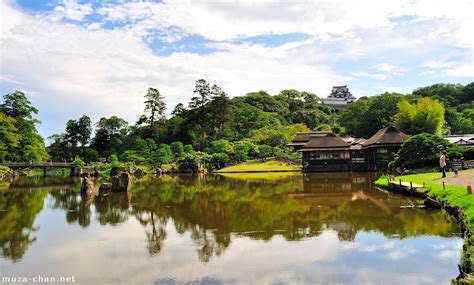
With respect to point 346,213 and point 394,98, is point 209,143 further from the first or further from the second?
point 346,213

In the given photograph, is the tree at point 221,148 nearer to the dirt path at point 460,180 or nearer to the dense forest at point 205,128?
the dense forest at point 205,128

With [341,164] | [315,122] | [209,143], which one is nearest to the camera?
[341,164]

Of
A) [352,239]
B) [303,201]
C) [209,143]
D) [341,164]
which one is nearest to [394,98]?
[341,164]

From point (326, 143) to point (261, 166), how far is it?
875cm

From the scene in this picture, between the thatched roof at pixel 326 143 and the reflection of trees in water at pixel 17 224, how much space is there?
97.1 feet

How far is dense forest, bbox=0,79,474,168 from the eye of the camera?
4553 centimetres

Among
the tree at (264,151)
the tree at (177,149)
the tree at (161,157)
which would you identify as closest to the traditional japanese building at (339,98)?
the tree at (264,151)

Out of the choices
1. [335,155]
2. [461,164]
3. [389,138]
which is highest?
[389,138]

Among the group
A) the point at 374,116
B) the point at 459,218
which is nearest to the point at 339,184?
the point at 459,218

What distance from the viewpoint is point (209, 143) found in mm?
59938

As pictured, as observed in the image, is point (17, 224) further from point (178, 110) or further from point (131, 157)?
point (178, 110)

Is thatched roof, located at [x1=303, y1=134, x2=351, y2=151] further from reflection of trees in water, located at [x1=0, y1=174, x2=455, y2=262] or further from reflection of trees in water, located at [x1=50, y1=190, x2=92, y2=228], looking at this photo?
reflection of trees in water, located at [x1=50, y1=190, x2=92, y2=228]

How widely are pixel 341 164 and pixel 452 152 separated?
1706 centimetres

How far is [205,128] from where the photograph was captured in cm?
6538
